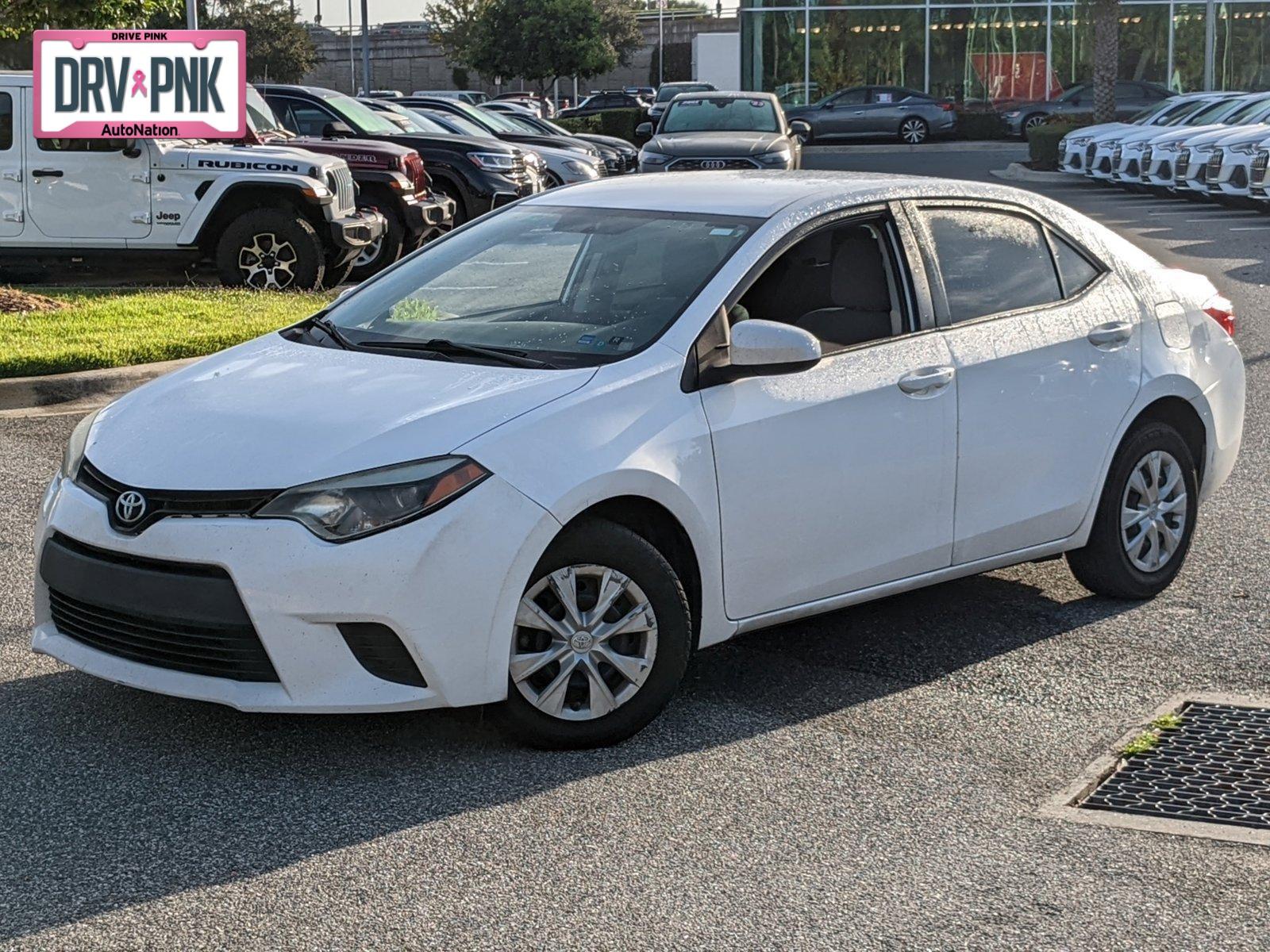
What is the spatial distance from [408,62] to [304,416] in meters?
97.7

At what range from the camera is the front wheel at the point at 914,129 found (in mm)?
50500

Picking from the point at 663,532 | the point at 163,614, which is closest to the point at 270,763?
the point at 163,614

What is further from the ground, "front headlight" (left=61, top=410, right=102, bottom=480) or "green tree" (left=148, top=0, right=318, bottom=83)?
"green tree" (left=148, top=0, right=318, bottom=83)

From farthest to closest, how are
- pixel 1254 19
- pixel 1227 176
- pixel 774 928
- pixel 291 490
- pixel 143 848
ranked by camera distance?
pixel 1254 19 → pixel 1227 176 → pixel 291 490 → pixel 143 848 → pixel 774 928

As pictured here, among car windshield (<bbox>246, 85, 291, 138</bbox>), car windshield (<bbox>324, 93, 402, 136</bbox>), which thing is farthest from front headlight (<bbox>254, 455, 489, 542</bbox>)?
car windshield (<bbox>324, 93, 402, 136</bbox>)

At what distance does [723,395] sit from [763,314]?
1.76 ft

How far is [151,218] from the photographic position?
14.7m

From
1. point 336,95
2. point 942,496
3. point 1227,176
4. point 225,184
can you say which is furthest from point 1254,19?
point 942,496

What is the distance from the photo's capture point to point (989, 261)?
6070mm

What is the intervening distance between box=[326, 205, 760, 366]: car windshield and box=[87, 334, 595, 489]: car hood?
0.26m

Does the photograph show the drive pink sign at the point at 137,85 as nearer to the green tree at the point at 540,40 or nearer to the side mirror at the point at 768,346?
the side mirror at the point at 768,346

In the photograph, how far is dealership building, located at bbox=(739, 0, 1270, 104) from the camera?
52.9 m

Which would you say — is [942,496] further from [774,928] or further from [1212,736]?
[774,928]

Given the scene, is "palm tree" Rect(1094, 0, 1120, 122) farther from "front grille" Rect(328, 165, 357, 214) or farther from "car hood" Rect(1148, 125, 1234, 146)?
"front grille" Rect(328, 165, 357, 214)
